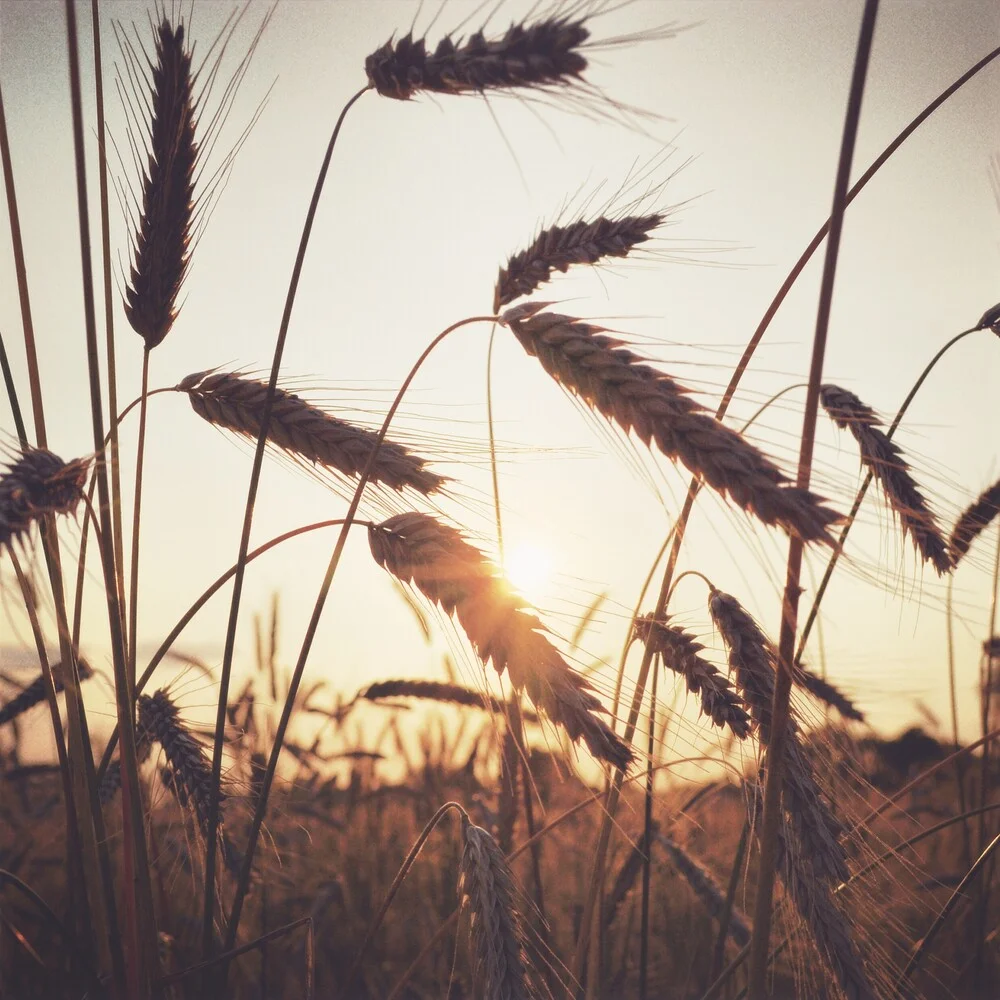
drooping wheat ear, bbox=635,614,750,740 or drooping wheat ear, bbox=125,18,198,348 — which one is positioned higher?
drooping wheat ear, bbox=125,18,198,348

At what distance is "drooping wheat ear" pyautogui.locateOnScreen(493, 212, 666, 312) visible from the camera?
149 cm

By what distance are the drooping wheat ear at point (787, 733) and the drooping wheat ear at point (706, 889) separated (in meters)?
0.87

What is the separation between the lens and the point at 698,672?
1344mm

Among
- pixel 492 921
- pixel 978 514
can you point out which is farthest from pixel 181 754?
pixel 978 514

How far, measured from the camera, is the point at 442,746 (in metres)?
2.96

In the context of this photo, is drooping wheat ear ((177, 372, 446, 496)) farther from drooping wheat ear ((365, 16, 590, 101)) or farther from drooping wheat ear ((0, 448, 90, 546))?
drooping wheat ear ((365, 16, 590, 101))

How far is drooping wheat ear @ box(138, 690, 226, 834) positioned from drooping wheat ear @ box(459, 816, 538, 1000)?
562 mm

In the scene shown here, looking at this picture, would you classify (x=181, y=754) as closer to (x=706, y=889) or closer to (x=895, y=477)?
(x=706, y=889)

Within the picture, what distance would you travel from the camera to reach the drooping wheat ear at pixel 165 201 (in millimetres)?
1282

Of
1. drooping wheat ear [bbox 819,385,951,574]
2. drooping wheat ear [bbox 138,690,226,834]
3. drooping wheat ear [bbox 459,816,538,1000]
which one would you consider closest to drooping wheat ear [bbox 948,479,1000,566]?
drooping wheat ear [bbox 819,385,951,574]

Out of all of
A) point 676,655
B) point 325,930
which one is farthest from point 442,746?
point 676,655

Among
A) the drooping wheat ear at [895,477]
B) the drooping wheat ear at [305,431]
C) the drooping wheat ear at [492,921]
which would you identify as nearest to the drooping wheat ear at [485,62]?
the drooping wheat ear at [305,431]

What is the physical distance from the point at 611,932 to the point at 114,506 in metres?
2.06

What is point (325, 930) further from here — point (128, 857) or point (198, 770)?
point (128, 857)
